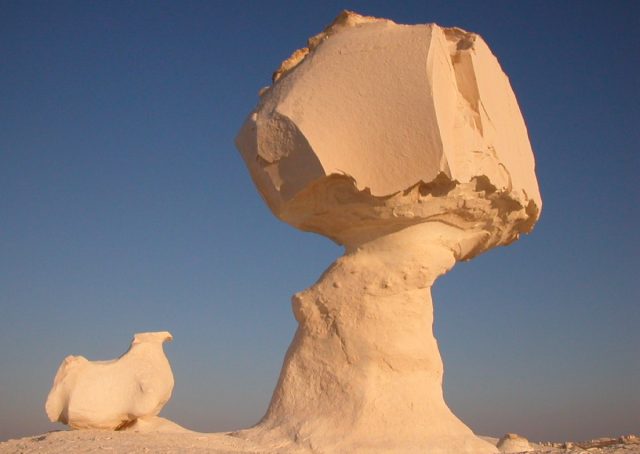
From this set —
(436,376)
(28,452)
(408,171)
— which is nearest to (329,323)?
(436,376)

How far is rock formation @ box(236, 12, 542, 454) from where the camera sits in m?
6.82

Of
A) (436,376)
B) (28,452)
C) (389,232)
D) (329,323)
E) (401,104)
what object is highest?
(401,104)

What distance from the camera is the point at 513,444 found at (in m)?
7.70

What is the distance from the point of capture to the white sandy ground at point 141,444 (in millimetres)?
6297

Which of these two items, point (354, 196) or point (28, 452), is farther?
point (354, 196)

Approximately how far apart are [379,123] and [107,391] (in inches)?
149

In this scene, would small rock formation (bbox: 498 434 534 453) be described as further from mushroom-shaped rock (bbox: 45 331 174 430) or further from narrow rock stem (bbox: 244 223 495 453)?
mushroom-shaped rock (bbox: 45 331 174 430)

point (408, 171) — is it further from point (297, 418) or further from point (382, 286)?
point (297, 418)

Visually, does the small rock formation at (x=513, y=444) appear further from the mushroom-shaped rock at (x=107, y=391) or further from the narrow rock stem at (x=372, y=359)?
the mushroom-shaped rock at (x=107, y=391)

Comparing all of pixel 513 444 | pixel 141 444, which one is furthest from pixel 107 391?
pixel 513 444

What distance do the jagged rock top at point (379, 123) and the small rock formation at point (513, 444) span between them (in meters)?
2.49

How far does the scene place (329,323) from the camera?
745 cm

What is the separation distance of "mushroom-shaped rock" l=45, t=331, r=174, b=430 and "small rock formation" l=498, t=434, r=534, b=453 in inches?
140

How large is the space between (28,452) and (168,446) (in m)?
1.21
